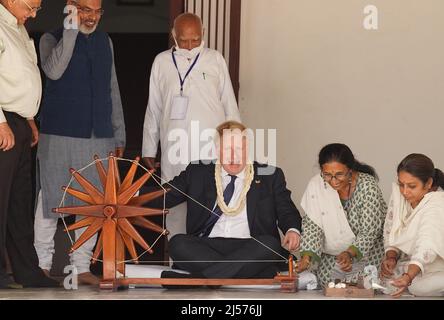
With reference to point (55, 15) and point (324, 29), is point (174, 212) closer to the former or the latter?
point (324, 29)

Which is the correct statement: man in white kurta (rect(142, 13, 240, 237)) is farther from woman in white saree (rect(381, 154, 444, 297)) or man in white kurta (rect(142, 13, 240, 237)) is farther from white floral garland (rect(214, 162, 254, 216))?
woman in white saree (rect(381, 154, 444, 297))

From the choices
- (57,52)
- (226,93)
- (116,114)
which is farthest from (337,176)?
(57,52)

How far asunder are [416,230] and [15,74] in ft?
5.76

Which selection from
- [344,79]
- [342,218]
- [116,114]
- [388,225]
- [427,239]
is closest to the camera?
[427,239]

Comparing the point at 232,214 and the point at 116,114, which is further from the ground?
the point at 116,114

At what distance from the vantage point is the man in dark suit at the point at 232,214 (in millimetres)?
6000

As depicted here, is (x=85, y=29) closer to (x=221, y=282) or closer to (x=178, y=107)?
(x=178, y=107)

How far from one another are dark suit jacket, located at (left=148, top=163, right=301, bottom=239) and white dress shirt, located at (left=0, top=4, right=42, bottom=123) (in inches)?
29.2

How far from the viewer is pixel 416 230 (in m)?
5.73

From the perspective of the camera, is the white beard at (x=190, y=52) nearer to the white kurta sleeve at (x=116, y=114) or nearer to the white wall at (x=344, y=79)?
the white kurta sleeve at (x=116, y=114)

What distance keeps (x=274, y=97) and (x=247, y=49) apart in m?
0.28

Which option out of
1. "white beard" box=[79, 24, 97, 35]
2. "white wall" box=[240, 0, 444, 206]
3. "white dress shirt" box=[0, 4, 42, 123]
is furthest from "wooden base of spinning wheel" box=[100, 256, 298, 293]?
"white wall" box=[240, 0, 444, 206]

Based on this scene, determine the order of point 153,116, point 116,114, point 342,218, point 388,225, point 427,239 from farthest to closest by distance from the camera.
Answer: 1. point 153,116
2. point 116,114
3. point 342,218
4. point 388,225
5. point 427,239
